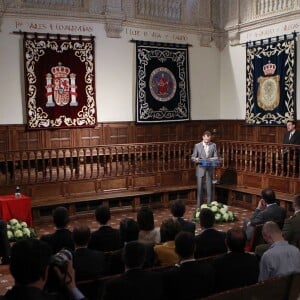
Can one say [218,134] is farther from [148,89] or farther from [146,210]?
[146,210]

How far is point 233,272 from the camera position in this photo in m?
3.32

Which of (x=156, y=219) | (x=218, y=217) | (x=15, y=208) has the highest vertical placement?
(x=15, y=208)

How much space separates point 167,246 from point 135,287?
1062mm

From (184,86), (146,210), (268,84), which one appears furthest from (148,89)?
(146,210)

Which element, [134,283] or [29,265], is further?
[134,283]

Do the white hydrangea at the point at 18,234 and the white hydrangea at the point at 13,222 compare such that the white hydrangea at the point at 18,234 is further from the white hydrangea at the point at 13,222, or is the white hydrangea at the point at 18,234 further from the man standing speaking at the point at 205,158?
the man standing speaking at the point at 205,158

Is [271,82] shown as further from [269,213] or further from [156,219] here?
[269,213]

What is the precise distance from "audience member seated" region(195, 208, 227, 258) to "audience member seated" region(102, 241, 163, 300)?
3.89 feet

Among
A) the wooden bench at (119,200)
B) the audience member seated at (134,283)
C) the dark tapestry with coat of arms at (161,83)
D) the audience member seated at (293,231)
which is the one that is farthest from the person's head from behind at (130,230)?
the dark tapestry with coat of arms at (161,83)

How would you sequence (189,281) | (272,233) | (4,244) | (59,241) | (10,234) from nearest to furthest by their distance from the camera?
(189,281) → (272,233) → (59,241) → (4,244) → (10,234)

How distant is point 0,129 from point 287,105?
19.8ft

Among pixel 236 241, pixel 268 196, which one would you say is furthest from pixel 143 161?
pixel 236 241

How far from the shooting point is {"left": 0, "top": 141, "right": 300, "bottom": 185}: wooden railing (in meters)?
8.23

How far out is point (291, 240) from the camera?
4.59m
